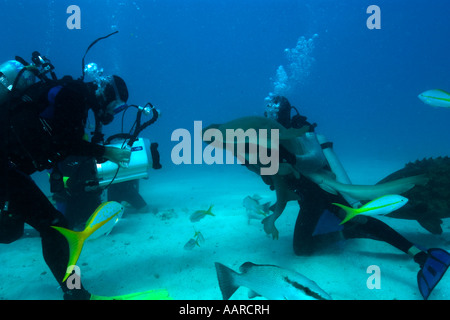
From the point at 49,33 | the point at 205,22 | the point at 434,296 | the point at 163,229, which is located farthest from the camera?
the point at 205,22

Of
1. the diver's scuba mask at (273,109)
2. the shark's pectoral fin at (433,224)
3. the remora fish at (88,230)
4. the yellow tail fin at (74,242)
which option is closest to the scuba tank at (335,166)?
the diver's scuba mask at (273,109)

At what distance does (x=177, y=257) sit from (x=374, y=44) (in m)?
102

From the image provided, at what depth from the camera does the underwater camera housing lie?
535 cm

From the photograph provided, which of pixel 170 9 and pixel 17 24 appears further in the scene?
pixel 170 9

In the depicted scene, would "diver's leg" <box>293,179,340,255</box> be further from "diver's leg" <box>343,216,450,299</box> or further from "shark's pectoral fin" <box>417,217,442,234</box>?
"shark's pectoral fin" <box>417,217,442,234</box>

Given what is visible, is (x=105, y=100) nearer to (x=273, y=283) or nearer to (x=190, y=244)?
(x=190, y=244)

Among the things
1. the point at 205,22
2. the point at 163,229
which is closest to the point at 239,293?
the point at 163,229

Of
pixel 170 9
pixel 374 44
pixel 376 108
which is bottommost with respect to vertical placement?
pixel 376 108

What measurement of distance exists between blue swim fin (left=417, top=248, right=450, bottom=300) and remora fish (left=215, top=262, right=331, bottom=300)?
1768 millimetres

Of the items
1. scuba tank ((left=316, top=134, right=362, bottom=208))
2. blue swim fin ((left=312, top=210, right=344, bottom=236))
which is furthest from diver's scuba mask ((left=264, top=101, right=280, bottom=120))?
blue swim fin ((left=312, top=210, right=344, bottom=236))

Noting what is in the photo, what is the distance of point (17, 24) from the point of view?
152ft

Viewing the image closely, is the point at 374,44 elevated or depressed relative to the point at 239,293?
elevated
